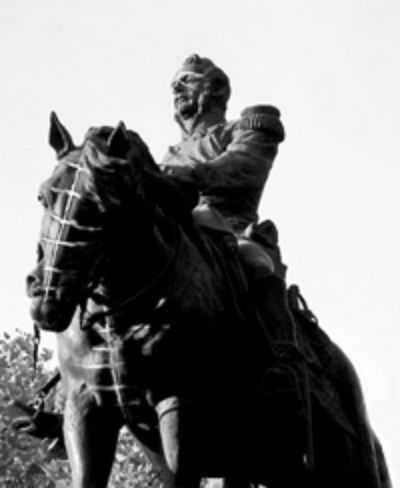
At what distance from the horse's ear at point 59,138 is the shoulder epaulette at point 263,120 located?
1.91 meters

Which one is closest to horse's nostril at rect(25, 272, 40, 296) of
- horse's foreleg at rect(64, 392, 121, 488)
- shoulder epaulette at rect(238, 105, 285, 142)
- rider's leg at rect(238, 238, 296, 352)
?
horse's foreleg at rect(64, 392, 121, 488)

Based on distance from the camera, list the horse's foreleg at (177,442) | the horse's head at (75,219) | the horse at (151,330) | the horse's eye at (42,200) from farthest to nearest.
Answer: the horse's foreleg at (177,442) → the horse's eye at (42,200) → the horse at (151,330) → the horse's head at (75,219)

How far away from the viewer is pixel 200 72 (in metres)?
10.9

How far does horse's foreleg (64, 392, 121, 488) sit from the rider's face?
9.13 feet

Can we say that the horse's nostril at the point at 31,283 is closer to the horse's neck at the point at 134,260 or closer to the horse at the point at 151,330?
the horse at the point at 151,330

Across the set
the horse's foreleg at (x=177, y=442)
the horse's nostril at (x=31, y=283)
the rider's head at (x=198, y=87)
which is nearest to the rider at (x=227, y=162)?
the rider's head at (x=198, y=87)

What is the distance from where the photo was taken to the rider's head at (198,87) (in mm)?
10859

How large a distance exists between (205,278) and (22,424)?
1713mm

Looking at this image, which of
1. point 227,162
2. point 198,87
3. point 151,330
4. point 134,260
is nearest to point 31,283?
point 134,260

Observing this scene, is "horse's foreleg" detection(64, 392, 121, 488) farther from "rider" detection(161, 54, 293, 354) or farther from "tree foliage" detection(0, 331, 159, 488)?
"tree foliage" detection(0, 331, 159, 488)

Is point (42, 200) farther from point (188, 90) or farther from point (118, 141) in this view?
point (188, 90)

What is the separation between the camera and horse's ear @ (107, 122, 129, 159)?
8.54 meters

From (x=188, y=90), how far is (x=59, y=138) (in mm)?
2192

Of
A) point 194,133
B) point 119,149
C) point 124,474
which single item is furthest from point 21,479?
point 119,149
